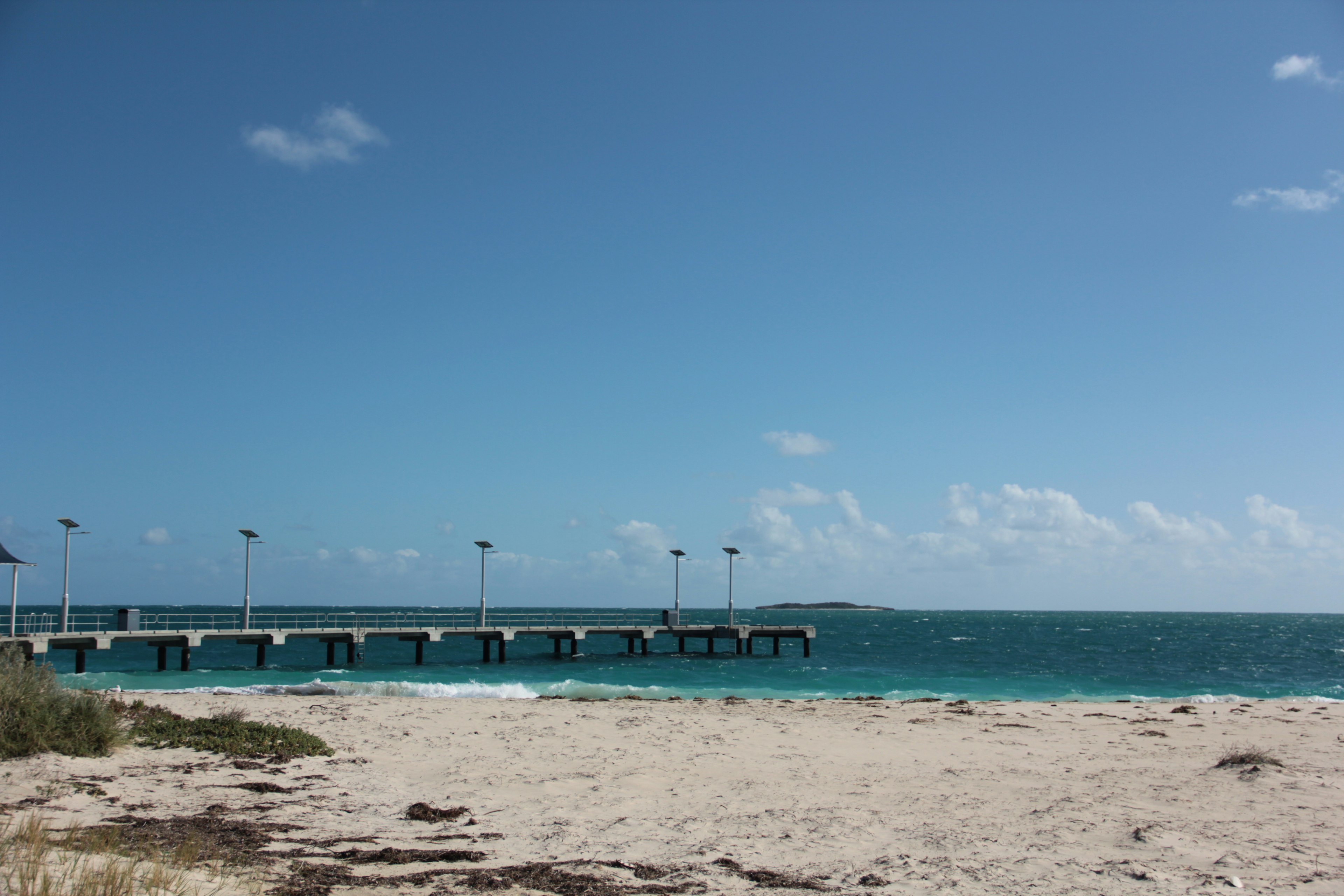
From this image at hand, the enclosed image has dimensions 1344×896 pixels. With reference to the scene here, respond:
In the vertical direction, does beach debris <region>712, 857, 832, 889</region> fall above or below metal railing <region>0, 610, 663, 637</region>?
above

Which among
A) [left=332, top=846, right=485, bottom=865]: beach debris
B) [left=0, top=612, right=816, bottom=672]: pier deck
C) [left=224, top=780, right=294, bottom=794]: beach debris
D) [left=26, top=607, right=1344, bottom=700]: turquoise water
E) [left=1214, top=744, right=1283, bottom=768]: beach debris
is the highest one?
[left=332, top=846, right=485, bottom=865]: beach debris

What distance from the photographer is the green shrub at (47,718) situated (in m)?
11.8

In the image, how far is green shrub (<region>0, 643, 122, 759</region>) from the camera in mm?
11812

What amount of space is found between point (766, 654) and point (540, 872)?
52914 mm

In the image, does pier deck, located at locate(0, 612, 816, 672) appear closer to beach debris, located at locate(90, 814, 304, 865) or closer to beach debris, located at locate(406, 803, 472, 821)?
beach debris, located at locate(90, 814, 304, 865)

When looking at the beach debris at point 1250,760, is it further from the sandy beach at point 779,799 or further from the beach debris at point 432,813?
the beach debris at point 432,813

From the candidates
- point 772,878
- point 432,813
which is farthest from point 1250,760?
point 432,813

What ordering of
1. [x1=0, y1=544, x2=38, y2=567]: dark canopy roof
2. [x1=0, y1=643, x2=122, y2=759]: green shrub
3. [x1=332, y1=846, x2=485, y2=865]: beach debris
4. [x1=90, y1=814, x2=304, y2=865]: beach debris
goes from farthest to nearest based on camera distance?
[x1=0, y1=544, x2=38, y2=567]: dark canopy roof, [x1=0, y1=643, x2=122, y2=759]: green shrub, [x1=332, y1=846, x2=485, y2=865]: beach debris, [x1=90, y1=814, x2=304, y2=865]: beach debris

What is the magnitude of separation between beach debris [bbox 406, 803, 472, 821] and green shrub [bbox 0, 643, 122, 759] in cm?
518

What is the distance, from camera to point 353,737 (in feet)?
54.7

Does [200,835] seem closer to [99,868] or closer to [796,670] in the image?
[99,868]

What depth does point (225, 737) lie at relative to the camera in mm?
14242

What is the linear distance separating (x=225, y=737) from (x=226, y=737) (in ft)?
0.06

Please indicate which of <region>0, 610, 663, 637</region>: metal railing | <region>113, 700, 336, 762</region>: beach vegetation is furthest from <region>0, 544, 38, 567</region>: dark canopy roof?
<region>113, 700, 336, 762</region>: beach vegetation
